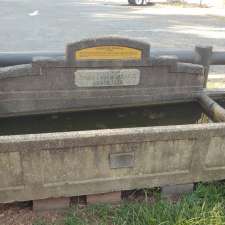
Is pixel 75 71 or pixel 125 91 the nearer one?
pixel 75 71

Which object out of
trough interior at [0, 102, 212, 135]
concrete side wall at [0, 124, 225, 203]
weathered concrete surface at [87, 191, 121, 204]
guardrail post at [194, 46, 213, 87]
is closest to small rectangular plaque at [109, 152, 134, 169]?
concrete side wall at [0, 124, 225, 203]

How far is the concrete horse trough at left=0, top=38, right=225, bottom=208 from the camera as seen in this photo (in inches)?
107

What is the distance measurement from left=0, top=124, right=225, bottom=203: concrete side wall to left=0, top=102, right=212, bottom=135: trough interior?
35.8 inches

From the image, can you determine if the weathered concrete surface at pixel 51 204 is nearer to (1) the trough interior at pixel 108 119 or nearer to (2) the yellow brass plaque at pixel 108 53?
(1) the trough interior at pixel 108 119

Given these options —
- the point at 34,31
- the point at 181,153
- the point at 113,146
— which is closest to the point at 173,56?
the point at 181,153

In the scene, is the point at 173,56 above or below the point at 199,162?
above

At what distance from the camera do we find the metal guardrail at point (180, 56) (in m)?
3.80

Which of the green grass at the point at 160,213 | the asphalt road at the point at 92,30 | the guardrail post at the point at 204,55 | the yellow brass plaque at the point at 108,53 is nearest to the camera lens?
the green grass at the point at 160,213

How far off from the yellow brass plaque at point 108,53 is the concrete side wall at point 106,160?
1159 mm

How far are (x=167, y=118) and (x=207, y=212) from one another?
58.0 inches

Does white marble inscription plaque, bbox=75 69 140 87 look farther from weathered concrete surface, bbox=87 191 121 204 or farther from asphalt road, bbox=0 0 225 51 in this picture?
asphalt road, bbox=0 0 225 51

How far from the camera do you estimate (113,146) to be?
279cm

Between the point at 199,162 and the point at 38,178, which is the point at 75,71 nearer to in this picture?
the point at 38,178

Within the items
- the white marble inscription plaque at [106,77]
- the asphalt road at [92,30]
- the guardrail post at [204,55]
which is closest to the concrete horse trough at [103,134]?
the white marble inscription plaque at [106,77]
